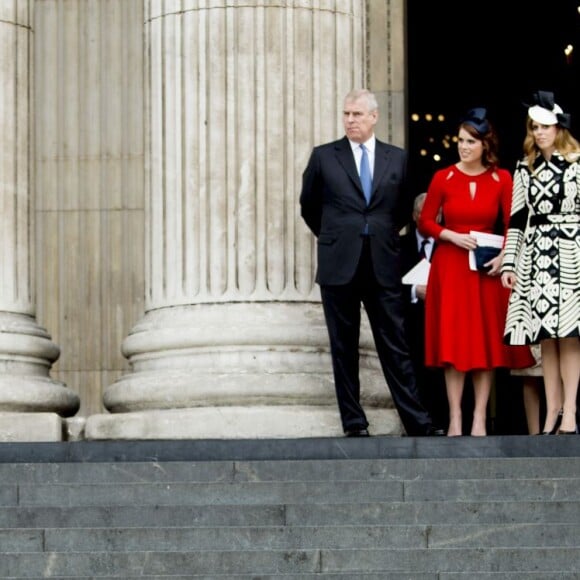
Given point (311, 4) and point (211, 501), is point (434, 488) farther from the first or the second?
point (311, 4)

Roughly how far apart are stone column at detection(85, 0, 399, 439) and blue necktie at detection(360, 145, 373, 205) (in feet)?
2.46

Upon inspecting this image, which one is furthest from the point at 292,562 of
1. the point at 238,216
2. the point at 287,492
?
the point at 238,216

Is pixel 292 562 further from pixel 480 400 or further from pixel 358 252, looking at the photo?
pixel 480 400

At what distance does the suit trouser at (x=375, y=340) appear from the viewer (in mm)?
15031

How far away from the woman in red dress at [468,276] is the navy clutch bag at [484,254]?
4cm

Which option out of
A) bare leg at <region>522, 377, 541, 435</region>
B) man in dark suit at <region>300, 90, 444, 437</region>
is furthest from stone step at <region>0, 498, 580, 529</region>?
bare leg at <region>522, 377, 541, 435</region>

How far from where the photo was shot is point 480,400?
15500mm

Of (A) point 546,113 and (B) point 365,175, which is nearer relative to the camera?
(A) point 546,113

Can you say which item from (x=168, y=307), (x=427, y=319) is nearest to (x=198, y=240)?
(x=168, y=307)

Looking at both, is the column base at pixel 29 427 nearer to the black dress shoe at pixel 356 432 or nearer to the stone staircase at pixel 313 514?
the stone staircase at pixel 313 514

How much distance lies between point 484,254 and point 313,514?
11.3 ft

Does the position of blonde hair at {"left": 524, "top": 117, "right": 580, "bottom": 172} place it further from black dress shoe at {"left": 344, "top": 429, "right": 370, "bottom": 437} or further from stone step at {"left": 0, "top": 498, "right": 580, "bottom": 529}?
stone step at {"left": 0, "top": 498, "right": 580, "bottom": 529}

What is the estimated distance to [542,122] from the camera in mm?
15070

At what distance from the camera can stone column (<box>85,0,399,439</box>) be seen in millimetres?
15789
